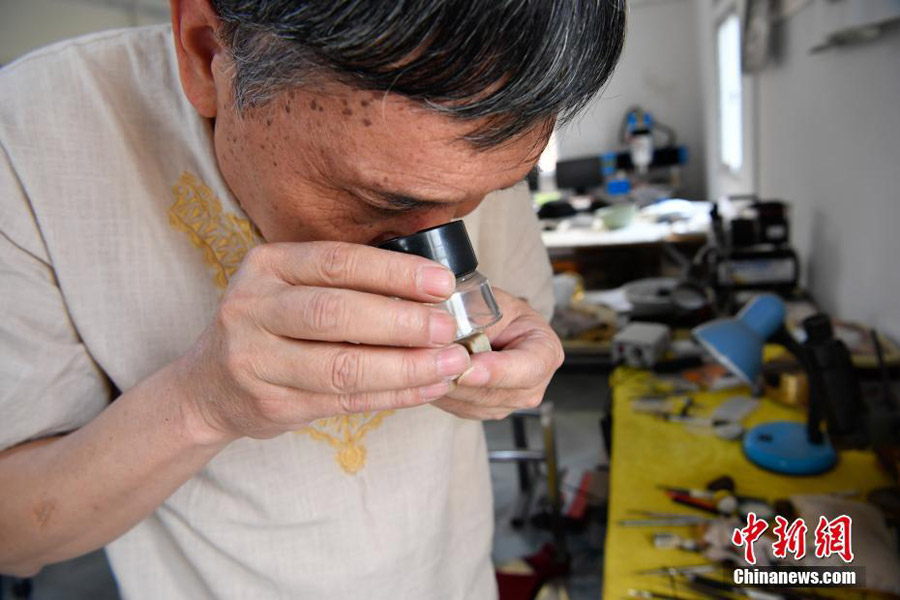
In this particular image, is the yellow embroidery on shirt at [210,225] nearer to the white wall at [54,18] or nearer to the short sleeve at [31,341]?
the short sleeve at [31,341]

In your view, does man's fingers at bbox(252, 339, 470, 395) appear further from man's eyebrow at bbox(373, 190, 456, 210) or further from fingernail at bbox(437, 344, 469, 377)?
man's eyebrow at bbox(373, 190, 456, 210)

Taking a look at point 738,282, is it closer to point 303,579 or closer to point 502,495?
point 502,495

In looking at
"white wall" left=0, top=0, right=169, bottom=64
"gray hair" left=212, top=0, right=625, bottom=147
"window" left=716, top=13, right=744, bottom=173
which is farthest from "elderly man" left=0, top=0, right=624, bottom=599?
"window" left=716, top=13, right=744, bottom=173

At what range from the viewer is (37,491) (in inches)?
28.0

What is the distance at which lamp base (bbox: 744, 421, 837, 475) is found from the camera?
167 centimetres

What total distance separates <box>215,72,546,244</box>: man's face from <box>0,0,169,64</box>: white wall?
21.0 ft

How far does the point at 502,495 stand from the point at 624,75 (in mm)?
8284

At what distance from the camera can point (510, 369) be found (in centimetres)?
70

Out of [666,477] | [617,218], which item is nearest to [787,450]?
[666,477]

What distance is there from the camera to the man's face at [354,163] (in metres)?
0.56

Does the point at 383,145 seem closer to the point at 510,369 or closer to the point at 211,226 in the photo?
the point at 510,369

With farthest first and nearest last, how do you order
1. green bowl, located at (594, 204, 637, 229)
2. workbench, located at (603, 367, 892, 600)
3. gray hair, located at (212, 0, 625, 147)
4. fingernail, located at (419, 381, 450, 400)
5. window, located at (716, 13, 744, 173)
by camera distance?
window, located at (716, 13, 744, 173) → green bowl, located at (594, 204, 637, 229) → workbench, located at (603, 367, 892, 600) → fingernail, located at (419, 381, 450, 400) → gray hair, located at (212, 0, 625, 147)

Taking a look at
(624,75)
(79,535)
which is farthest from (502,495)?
(624,75)

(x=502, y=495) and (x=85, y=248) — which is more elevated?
(x=85, y=248)
